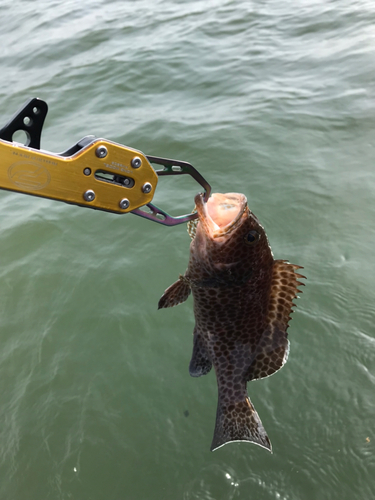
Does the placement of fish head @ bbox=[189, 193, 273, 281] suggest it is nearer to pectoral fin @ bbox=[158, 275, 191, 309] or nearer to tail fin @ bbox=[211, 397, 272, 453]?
pectoral fin @ bbox=[158, 275, 191, 309]

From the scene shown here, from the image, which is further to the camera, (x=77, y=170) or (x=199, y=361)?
(x=199, y=361)

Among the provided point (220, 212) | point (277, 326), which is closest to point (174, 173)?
point (220, 212)

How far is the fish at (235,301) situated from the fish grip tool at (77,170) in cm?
22

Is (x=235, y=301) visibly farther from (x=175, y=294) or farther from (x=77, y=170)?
(x=77, y=170)

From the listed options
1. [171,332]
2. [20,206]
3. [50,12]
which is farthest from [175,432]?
[50,12]

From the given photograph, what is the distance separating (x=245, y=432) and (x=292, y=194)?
12.8 feet

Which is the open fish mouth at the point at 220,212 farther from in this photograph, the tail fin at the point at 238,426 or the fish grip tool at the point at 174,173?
the tail fin at the point at 238,426

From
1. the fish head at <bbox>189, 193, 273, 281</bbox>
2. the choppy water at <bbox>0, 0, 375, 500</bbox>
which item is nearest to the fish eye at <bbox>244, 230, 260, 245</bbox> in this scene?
the fish head at <bbox>189, 193, 273, 281</bbox>

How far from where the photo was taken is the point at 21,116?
6.73 ft

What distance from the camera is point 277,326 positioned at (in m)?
2.57

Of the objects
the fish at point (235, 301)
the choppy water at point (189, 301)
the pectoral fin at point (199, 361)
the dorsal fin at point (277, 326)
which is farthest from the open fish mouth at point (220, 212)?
the choppy water at point (189, 301)

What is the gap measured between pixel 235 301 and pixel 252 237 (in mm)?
431

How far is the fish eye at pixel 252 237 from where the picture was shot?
229 centimetres

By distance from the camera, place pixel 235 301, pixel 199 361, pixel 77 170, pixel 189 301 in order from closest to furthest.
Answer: pixel 77 170, pixel 235 301, pixel 199 361, pixel 189 301
